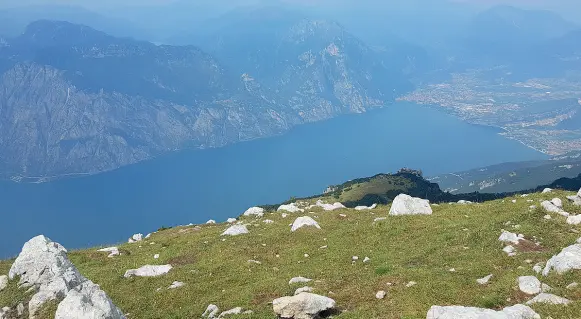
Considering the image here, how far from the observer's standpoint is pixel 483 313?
14.3m

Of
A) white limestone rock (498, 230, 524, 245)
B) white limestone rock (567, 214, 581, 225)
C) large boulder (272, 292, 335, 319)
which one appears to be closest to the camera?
large boulder (272, 292, 335, 319)

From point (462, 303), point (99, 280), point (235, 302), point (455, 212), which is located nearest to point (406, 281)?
point (462, 303)

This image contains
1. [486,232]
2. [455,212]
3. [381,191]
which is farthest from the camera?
[381,191]

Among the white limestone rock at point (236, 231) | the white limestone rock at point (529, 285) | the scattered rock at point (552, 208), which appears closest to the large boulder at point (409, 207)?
the scattered rock at point (552, 208)

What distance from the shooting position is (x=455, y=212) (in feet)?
119

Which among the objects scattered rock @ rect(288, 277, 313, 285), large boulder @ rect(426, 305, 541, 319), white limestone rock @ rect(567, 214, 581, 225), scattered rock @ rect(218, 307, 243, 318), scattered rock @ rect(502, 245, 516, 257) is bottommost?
scattered rock @ rect(288, 277, 313, 285)

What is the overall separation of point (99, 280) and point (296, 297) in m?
16.7

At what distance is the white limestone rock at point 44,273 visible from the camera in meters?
20.3

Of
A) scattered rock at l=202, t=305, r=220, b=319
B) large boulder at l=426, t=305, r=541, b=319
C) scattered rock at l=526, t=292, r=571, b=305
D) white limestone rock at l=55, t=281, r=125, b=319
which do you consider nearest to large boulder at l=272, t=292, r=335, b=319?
scattered rock at l=202, t=305, r=220, b=319

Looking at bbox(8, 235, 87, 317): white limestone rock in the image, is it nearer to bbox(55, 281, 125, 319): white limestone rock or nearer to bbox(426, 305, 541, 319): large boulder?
bbox(55, 281, 125, 319): white limestone rock

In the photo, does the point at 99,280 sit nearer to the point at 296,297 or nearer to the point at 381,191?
the point at 296,297

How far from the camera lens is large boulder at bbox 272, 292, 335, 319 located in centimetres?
1791

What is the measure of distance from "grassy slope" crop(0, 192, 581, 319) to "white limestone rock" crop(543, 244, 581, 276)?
1.55 feet

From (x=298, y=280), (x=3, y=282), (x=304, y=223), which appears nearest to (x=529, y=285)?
(x=298, y=280)
